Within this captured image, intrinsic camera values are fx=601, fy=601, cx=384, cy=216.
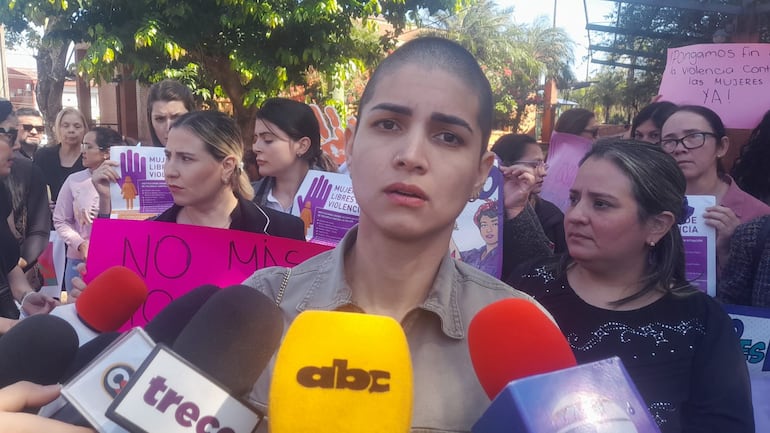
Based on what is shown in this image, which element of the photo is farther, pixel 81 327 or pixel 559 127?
pixel 559 127

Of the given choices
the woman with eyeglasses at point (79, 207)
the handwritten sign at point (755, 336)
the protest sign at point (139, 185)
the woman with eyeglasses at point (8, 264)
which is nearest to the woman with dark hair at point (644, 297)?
the handwritten sign at point (755, 336)

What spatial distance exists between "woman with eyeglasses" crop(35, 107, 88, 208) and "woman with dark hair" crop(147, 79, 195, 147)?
147 cm

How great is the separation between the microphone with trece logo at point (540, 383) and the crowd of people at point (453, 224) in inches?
5.5

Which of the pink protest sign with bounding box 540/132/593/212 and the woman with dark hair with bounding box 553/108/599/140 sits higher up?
the woman with dark hair with bounding box 553/108/599/140

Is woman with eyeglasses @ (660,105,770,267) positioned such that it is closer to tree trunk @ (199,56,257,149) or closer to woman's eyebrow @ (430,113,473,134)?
woman's eyebrow @ (430,113,473,134)

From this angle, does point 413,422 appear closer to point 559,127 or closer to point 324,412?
point 324,412

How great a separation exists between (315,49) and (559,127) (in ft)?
16.1

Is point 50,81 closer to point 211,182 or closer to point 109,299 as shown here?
point 211,182

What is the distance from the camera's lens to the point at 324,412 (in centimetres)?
99

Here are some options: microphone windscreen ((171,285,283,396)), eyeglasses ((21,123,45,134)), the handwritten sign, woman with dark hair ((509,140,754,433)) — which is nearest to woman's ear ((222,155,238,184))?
woman with dark hair ((509,140,754,433))

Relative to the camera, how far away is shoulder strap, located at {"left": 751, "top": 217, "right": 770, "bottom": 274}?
96.9 inches

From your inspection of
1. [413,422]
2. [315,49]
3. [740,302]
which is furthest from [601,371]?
[315,49]

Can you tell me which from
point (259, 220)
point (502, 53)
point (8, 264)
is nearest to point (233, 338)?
point (259, 220)

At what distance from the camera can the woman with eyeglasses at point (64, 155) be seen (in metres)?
5.05
